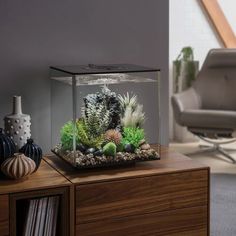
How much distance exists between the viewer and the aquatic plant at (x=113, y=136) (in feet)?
6.63

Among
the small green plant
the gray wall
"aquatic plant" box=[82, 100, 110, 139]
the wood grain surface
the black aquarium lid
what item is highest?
the gray wall

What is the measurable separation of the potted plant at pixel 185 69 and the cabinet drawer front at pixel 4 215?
10.8 ft

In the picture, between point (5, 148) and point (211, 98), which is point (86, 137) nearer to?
point (5, 148)

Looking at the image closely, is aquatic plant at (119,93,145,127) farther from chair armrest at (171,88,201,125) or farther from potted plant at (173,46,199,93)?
potted plant at (173,46,199,93)

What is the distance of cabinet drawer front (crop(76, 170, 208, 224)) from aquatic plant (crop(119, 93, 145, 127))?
29 centimetres

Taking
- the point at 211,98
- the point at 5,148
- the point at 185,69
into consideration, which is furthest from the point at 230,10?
the point at 5,148

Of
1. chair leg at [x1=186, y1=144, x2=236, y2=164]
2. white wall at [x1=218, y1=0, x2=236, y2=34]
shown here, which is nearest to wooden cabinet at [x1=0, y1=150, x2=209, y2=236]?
chair leg at [x1=186, y1=144, x2=236, y2=164]

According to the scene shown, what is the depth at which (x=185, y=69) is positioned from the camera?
15.7 feet

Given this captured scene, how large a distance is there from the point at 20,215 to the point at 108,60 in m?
0.84

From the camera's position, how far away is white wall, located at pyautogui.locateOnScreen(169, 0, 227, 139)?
15.9ft

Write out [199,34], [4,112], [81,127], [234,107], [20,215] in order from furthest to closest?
[199,34]
[234,107]
[4,112]
[81,127]
[20,215]

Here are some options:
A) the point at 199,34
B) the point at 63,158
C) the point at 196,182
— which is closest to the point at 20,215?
the point at 63,158

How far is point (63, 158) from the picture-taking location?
6.74 ft

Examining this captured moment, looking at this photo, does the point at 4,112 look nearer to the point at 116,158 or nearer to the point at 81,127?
the point at 81,127
